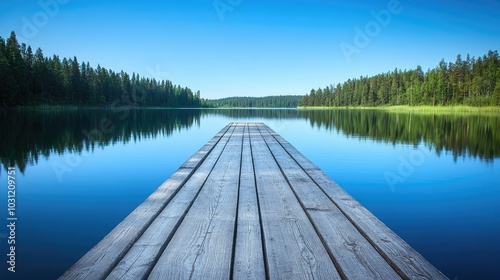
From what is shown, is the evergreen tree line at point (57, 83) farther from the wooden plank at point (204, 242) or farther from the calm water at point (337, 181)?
the wooden plank at point (204, 242)

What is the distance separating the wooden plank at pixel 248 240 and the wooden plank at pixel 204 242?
6cm

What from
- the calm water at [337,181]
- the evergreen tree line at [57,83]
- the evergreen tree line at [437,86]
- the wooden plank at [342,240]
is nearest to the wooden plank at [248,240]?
the wooden plank at [342,240]

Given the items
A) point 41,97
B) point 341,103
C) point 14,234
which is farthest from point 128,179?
point 341,103

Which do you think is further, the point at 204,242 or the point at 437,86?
the point at 437,86

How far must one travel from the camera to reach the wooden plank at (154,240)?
6.68 ft

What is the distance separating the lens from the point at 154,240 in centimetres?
251

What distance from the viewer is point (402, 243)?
8.23 ft

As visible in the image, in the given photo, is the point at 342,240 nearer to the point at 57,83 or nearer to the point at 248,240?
the point at 248,240

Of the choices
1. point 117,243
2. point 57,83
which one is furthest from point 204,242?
point 57,83

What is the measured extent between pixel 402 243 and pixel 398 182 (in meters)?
5.09

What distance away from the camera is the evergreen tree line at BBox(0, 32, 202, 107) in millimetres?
51438

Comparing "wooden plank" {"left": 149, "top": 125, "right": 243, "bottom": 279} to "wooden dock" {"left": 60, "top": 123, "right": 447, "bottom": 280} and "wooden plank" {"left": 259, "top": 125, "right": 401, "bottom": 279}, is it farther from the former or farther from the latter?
"wooden plank" {"left": 259, "top": 125, "right": 401, "bottom": 279}

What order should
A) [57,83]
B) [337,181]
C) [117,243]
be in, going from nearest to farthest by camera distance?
[117,243] < [337,181] < [57,83]

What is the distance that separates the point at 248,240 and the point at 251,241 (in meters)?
0.03
